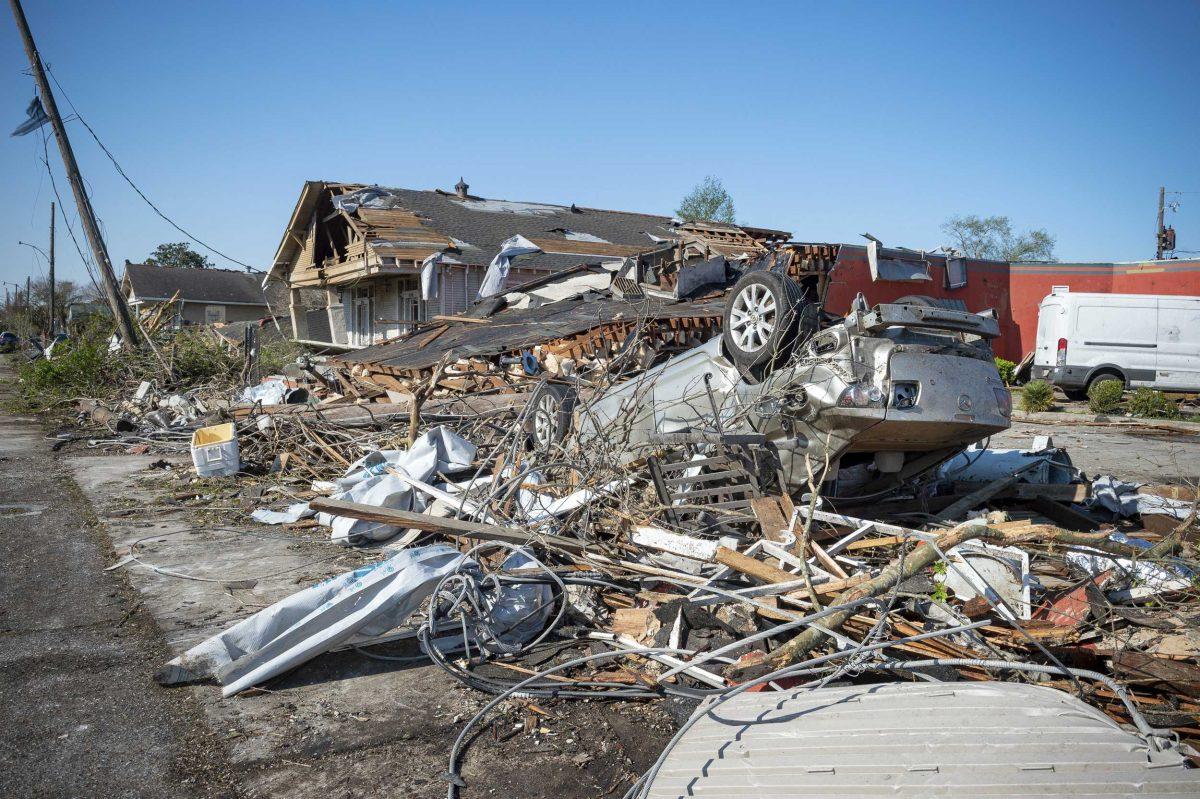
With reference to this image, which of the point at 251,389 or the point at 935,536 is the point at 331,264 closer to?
the point at 251,389

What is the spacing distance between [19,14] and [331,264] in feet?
37.0

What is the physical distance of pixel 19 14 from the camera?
16484 mm

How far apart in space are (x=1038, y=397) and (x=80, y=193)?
2163 cm

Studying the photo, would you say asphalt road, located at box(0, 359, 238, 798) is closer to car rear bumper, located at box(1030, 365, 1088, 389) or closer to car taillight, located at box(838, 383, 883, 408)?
car taillight, located at box(838, 383, 883, 408)

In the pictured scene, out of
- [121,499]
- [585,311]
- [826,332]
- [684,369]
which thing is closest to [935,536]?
[826,332]

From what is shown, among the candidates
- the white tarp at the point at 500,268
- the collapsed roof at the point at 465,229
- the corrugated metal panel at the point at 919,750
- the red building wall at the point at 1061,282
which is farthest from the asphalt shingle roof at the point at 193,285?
the corrugated metal panel at the point at 919,750

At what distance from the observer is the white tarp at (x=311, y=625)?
3.62 meters

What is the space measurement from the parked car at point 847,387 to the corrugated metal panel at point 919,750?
229 cm

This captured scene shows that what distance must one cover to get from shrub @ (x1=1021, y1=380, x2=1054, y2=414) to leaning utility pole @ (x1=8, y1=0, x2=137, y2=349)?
66.4 ft

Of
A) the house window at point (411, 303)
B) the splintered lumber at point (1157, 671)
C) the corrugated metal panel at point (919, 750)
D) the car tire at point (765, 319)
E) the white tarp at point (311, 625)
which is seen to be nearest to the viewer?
the corrugated metal panel at point (919, 750)

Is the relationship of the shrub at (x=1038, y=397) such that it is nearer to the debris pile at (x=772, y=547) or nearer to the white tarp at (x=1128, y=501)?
the debris pile at (x=772, y=547)

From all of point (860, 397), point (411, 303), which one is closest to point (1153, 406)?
point (860, 397)

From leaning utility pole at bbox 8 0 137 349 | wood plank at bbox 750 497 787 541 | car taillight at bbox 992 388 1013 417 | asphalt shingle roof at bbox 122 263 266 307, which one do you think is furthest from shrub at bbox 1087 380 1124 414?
asphalt shingle roof at bbox 122 263 266 307

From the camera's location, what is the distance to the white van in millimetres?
16625
